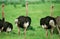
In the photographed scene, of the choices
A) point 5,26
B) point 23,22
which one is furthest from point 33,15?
point 5,26

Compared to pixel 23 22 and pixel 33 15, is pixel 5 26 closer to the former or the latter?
pixel 23 22

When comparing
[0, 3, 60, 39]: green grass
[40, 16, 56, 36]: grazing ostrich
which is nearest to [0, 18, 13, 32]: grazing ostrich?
[0, 3, 60, 39]: green grass

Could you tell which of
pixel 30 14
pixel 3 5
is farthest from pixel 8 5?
pixel 30 14

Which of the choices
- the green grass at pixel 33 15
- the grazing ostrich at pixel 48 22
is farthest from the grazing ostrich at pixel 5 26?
the grazing ostrich at pixel 48 22

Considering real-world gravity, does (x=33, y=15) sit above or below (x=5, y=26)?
above

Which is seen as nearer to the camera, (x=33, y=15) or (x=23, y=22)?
(x=23, y=22)

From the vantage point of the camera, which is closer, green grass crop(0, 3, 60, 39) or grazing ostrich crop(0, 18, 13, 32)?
grazing ostrich crop(0, 18, 13, 32)

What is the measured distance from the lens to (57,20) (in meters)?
3.18

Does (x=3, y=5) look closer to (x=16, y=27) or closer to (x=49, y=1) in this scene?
(x=16, y=27)

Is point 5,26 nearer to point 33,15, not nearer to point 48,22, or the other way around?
Result: point 33,15

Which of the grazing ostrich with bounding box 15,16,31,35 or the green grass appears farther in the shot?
the green grass

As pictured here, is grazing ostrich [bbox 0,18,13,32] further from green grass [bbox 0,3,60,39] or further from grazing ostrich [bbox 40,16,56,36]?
grazing ostrich [bbox 40,16,56,36]

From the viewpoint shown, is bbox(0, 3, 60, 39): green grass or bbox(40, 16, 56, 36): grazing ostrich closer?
bbox(40, 16, 56, 36): grazing ostrich

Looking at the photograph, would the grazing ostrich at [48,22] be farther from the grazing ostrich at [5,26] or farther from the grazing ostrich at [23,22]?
the grazing ostrich at [5,26]
